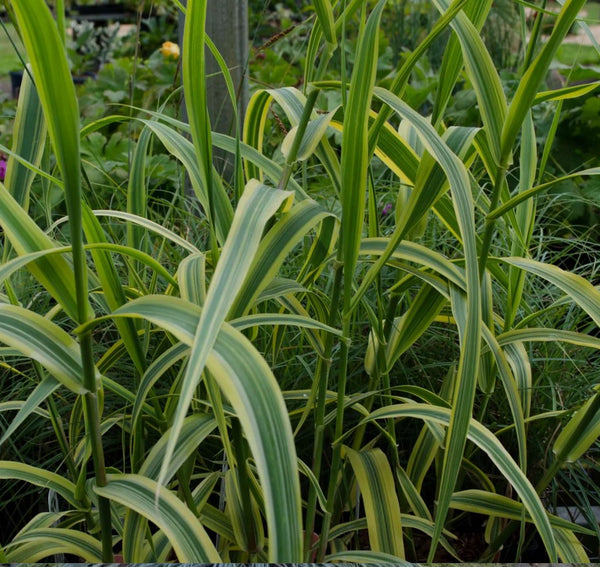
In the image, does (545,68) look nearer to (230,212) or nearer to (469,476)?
(230,212)

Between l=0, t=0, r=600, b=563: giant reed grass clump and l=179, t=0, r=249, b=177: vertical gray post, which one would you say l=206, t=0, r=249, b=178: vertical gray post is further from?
l=0, t=0, r=600, b=563: giant reed grass clump

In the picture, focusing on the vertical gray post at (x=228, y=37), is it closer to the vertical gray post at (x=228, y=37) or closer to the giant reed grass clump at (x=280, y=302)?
Result: the vertical gray post at (x=228, y=37)

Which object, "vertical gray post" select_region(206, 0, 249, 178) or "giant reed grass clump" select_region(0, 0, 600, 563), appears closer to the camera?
"giant reed grass clump" select_region(0, 0, 600, 563)

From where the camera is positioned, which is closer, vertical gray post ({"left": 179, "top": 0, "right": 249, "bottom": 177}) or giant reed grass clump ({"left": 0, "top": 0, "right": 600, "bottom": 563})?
giant reed grass clump ({"left": 0, "top": 0, "right": 600, "bottom": 563})

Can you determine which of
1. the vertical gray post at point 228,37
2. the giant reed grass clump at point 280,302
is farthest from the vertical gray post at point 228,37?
the giant reed grass clump at point 280,302

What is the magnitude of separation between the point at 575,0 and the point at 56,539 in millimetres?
697

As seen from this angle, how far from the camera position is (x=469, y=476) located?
1.08 m

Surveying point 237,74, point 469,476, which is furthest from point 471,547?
point 237,74

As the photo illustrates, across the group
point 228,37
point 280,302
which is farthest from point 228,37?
point 280,302

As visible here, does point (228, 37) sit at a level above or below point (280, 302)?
above

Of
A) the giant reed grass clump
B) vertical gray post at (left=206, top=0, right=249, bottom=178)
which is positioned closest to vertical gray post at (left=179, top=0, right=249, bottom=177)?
vertical gray post at (left=206, top=0, right=249, bottom=178)

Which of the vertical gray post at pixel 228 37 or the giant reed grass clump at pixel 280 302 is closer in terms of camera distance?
the giant reed grass clump at pixel 280 302

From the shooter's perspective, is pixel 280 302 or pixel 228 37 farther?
pixel 228 37

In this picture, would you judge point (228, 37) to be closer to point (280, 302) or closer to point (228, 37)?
point (228, 37)
